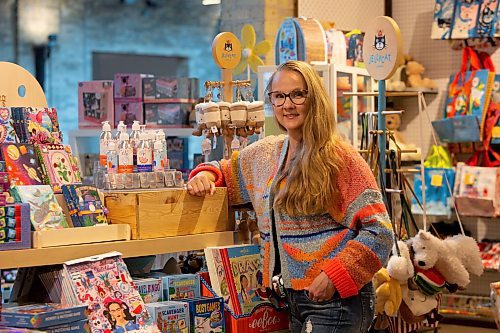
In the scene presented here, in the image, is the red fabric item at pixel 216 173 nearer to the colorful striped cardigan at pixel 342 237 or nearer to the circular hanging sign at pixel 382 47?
the colorful striped cardigan at pixel 342 237

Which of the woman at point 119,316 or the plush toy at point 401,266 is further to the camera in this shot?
the plush toy at point 401,266

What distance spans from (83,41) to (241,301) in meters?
8.77

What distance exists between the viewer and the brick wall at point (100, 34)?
11.1 m

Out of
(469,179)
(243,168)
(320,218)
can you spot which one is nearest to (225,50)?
(243,168)

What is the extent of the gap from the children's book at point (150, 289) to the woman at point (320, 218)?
46cm

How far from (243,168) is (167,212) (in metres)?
0.36

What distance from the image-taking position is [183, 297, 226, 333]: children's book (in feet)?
10.6

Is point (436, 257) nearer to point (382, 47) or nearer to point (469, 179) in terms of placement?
point (382, 47)

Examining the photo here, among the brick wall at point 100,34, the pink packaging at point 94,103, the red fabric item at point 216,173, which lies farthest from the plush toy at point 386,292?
the brick wall at point 100,34

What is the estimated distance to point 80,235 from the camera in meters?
3.01

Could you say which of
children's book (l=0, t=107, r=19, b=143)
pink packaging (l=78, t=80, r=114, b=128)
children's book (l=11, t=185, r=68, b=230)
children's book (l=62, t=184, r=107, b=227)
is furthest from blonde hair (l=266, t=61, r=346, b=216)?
pink packaging (l=78, t=80, r=114, b=128)

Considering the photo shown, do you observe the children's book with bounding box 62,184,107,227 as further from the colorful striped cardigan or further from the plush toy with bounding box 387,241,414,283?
the plush toy with bounding box 387,241,414,283

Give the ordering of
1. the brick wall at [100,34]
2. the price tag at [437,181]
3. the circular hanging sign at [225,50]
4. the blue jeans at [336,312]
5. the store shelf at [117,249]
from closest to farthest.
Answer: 1. the store shelf at [117,249]
2. the blue jeans at [336,312]
3. the circular hanging sign at [225,50]
4. the price tag at [437,181]
5. the brick wall at [100,34]

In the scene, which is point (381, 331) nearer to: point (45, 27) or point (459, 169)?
point (459, 169)
